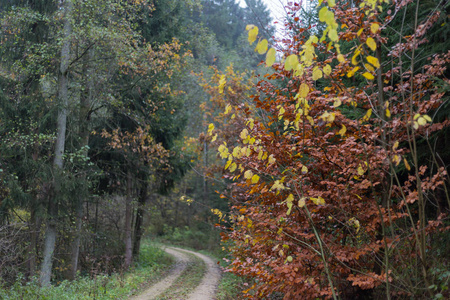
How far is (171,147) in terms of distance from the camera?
57.1ft

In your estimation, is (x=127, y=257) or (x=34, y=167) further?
(x=127, y=257)

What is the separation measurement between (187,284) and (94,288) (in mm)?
3936

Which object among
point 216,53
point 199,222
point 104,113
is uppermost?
point 216,53

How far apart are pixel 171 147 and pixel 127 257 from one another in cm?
521

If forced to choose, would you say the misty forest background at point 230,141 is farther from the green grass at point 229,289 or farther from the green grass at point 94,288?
the green grass at point 94,288

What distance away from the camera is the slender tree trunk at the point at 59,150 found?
38.5 feet

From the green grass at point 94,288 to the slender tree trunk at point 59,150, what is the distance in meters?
0.89

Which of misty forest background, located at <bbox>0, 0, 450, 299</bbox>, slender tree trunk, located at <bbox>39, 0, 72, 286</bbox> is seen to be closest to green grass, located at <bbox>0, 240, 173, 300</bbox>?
misty forest background, located at <bbox>0, 0, 450, 299</bbox>

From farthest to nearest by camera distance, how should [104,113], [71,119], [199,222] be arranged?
[199,222], [104,113], [71,119]

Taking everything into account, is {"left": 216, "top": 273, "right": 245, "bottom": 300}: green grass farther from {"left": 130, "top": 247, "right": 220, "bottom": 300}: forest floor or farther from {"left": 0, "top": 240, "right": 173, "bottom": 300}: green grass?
{"left": 0, "top": 240, "right": 173, "bottom": 300}: green grass

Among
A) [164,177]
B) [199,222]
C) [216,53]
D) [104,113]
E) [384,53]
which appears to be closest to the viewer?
[384,53]

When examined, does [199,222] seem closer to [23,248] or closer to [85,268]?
[85,268]

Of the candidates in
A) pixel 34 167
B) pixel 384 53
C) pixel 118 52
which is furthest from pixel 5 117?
pixel 384 53

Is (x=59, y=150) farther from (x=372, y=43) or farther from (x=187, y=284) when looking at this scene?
(x=372, y=43)
